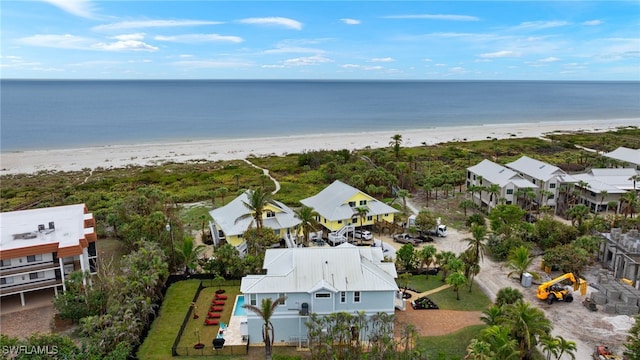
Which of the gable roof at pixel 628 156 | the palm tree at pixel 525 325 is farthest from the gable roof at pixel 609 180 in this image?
the palm tree at pixel 525 325

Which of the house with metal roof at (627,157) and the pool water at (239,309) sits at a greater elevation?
the house with metal roof at (627,157)

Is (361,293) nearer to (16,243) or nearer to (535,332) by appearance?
(535,332)

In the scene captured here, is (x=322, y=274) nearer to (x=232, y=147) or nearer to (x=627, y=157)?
(x=627, y=157)

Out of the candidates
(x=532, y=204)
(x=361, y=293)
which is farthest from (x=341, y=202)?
(x=532, y=204)

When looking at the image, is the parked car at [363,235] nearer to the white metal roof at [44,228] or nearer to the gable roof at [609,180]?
the white metal roof at [44,228]

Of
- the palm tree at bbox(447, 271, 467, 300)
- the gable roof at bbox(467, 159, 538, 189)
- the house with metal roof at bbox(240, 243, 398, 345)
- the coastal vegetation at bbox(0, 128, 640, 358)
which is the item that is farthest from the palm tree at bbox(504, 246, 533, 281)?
the gable roof at bbox(467, 159, 538, 189)

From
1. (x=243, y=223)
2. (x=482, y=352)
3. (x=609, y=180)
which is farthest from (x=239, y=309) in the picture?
(x=609, y=180)

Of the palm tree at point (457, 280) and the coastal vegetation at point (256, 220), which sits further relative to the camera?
the palm tree at point (457, 280)

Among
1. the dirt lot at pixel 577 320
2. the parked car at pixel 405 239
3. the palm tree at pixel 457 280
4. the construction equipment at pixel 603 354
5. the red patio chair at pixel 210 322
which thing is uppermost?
the palm tree at pixel 457 280
